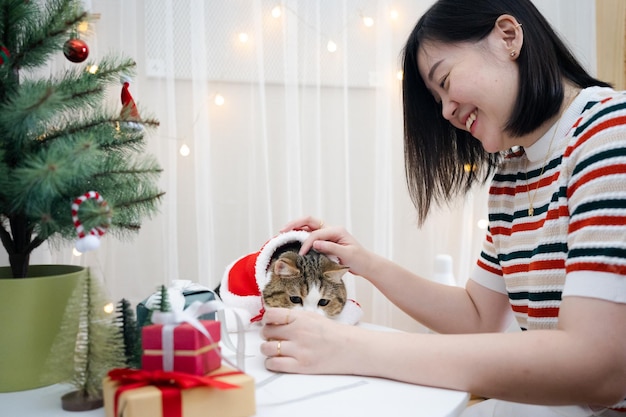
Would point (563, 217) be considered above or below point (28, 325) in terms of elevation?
above

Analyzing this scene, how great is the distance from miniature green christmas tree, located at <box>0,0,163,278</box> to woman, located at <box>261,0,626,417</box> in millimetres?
283

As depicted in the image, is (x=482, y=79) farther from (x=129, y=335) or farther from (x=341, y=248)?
(x=129, y=335)

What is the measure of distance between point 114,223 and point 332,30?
139 cm

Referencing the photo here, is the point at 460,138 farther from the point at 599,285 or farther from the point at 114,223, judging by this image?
the point at 114,223

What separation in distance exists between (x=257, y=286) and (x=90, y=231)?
0.50m

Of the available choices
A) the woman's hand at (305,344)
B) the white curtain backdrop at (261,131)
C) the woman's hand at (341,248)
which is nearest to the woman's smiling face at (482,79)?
the woman's hand at (341,248)

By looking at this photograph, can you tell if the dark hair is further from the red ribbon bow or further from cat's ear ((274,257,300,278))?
the red ribbon bow

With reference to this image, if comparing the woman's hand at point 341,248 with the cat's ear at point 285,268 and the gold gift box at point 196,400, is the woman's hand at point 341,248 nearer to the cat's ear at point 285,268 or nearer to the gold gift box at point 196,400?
the cat's ear at point 285,268

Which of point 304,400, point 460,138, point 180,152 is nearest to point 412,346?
point 304,400

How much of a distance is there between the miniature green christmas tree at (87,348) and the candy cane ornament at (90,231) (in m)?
0.04

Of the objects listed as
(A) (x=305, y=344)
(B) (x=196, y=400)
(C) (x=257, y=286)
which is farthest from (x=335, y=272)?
(B) (x=196, y=400)

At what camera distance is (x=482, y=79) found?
2.92 ft

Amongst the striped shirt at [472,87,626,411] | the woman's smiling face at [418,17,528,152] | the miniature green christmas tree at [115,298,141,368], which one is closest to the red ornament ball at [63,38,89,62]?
the miniature green christmas tree at [115,298,141,368]

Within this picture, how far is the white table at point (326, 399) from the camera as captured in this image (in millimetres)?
602
